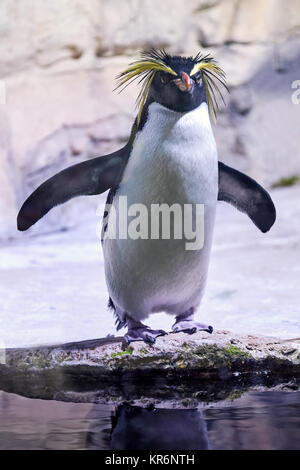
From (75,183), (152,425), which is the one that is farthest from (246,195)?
(152,425)

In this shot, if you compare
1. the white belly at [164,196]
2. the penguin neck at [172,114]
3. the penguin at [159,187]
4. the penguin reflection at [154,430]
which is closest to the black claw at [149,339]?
the penguin at [159,187]

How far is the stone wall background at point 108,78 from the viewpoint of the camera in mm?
4391

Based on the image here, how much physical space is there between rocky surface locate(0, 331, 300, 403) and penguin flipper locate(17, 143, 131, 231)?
33 centimetres

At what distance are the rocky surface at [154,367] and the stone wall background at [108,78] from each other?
8.04ft

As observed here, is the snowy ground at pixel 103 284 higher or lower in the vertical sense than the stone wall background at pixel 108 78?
lower

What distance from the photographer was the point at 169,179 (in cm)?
165

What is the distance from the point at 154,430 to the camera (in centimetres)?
126

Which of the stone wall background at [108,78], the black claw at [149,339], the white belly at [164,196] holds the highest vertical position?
the stone wall background at [108,78]

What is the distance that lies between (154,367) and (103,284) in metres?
1.23

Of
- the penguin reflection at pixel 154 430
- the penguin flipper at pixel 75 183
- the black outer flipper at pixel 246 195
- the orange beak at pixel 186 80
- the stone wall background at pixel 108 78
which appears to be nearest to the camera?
the penguin reflection at pixel 154 430

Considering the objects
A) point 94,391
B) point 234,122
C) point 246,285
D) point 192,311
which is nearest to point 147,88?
point 192,311

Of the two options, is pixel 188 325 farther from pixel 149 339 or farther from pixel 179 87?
pixel 179 87

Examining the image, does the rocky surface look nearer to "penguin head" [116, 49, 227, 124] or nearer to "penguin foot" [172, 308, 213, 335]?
"penguin foot" [172, 308, 213, 335]

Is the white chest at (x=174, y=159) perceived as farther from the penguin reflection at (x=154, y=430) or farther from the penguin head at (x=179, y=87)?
the penguin reflection at (x=154, y=430)
